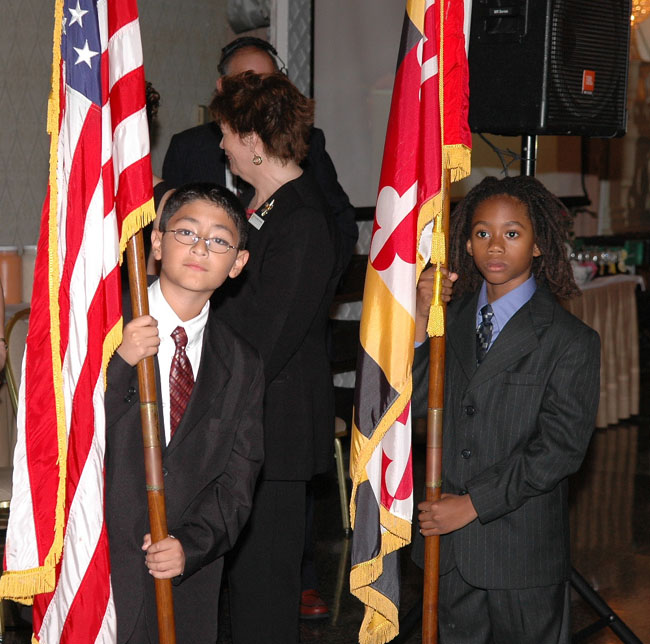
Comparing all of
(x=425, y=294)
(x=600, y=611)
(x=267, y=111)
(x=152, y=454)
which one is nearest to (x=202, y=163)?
(x=267, y=111)

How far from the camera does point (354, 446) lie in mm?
2396

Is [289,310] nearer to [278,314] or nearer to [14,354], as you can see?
[278,314]

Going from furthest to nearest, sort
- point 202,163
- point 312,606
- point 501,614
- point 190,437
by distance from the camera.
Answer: point 202,163, point 312,606, point 501,614, point 190,437

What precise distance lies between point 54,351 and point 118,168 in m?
0.38

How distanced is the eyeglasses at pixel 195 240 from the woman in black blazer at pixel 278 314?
1.64ft

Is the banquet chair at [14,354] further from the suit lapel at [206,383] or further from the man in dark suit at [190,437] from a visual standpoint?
the suit lapel at [206,383]

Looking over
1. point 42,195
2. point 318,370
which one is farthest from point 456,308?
point 42,195

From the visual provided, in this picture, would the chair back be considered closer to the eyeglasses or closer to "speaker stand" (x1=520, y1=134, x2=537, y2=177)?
the eyeglasses

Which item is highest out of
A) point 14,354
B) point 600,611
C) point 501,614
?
point 14,354

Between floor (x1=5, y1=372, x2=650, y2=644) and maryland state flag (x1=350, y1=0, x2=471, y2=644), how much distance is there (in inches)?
25.4

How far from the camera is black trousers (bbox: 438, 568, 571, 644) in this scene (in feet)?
7.73

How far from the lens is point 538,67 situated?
319 cm

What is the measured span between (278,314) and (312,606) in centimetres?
136

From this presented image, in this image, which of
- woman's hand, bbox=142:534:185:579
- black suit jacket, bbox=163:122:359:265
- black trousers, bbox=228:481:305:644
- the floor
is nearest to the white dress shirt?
woman's hand, bbox=142:534:185:579
